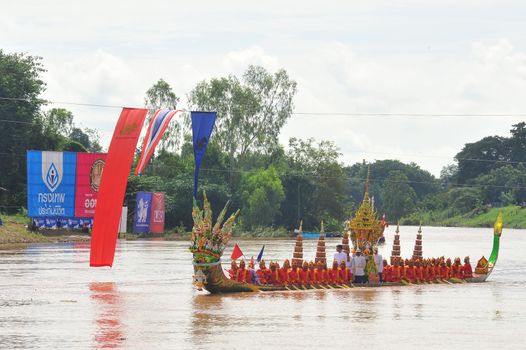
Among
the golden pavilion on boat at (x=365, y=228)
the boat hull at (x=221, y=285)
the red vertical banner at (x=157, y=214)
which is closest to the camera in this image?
the boat hull at (x=221, y=285)

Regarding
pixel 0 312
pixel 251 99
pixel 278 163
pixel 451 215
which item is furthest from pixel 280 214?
pixel 0 312

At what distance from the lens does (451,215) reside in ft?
467

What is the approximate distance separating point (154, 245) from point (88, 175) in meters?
6.12

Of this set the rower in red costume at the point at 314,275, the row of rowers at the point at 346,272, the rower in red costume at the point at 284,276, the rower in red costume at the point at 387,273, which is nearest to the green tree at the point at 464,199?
the row of rowers at the point at 346,272

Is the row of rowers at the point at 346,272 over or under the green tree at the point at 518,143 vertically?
under

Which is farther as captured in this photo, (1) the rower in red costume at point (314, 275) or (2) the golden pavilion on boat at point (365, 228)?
(2) the golden pavilion on boat at point (365, 228)

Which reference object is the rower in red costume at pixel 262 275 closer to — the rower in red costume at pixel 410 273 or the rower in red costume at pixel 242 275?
the rower in red costume at pixel 242 275

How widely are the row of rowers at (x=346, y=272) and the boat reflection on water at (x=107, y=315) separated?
12.5ft

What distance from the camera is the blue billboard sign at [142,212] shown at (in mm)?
71500

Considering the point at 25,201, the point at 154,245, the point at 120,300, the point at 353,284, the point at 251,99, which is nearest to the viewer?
the point at 120,300

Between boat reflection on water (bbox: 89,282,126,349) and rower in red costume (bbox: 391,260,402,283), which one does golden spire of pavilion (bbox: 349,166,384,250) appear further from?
boat reflection on water (bbox: 89,282,126,349)

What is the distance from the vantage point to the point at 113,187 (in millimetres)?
30797

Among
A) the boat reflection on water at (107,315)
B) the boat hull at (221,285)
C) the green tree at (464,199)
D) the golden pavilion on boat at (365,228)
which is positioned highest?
the green tree at (464,199)

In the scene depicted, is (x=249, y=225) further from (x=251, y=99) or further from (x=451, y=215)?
(x=451, y=215)
